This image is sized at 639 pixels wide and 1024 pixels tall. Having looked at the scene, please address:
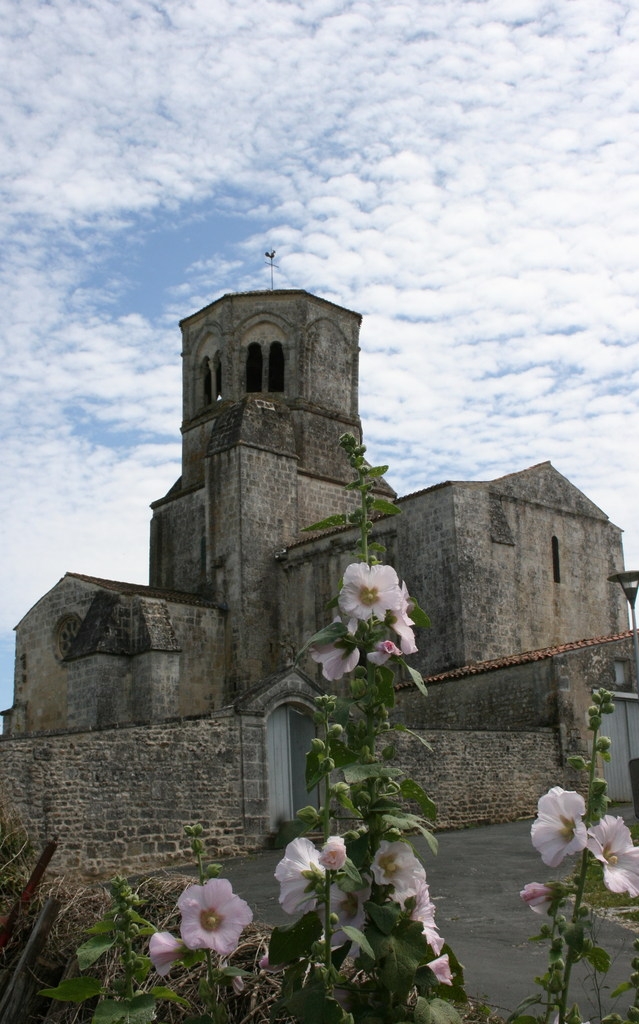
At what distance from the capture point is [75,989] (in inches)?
116

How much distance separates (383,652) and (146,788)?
11.3m

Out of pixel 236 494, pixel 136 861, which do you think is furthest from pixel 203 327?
pixel 136 861

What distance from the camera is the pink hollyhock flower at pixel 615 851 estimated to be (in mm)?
2688

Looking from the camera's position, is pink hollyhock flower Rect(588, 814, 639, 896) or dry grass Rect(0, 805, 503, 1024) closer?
pink hollyhock flower Rect(588, 814, 639, 896)

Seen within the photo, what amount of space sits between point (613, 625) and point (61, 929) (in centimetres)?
2343

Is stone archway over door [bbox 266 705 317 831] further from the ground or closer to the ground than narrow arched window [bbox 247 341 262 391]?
closer to the ground

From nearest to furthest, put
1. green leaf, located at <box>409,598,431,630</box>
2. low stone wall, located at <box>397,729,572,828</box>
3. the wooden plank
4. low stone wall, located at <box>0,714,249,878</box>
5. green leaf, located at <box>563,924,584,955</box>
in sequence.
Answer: green leaf, located at <box>563,924,584,955</box>
green leaf, located at <box>409,598,431,630</box>
the wooden plank
low stone wall, located at <box>0,714,249,878</box>
low stone wall, located at <box>397,729,572,828</box>

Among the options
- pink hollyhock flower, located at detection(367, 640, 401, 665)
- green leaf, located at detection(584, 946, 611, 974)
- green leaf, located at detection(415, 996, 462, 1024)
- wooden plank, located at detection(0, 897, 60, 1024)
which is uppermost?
pink hollyhock flower, located at detection(367, 640, 401, 665)

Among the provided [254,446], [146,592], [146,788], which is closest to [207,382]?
[254,446]

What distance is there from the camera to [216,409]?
95.1 feet

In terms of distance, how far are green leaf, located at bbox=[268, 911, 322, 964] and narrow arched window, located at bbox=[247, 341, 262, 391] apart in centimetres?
2686

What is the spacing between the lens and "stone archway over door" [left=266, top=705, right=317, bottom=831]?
52.3 feet

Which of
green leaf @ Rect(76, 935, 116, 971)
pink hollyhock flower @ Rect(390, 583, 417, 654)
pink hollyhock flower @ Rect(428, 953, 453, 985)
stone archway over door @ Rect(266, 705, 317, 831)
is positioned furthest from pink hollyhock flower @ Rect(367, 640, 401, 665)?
stone archway over door @ Rect(266, 705, 317, 831)

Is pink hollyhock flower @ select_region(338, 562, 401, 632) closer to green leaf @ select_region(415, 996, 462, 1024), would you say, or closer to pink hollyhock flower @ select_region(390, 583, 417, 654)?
pink hollyhock flower @ select_region(390, 583, 417, 654)
